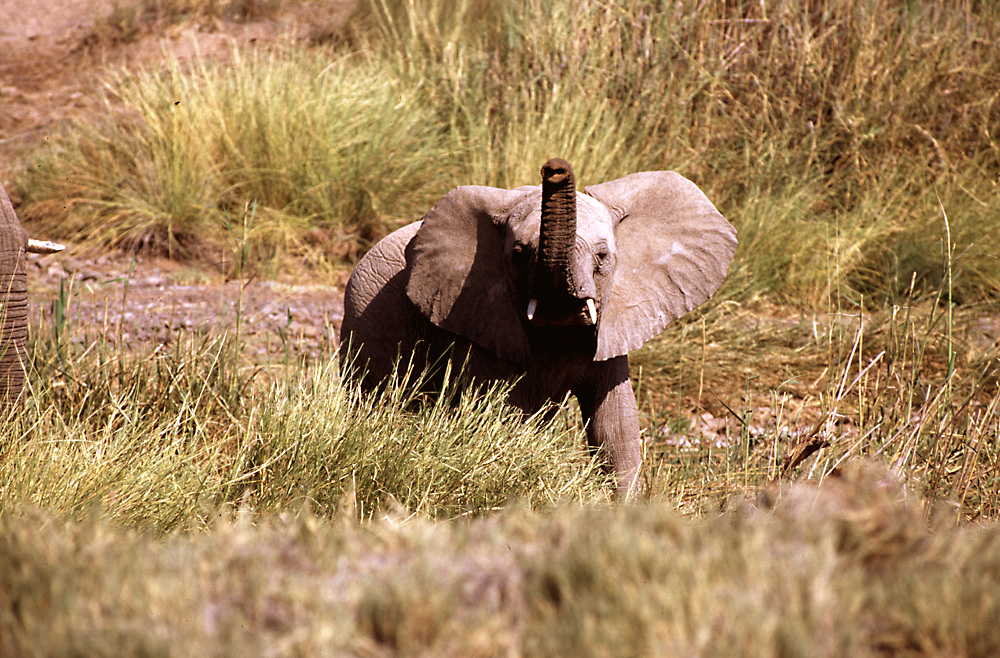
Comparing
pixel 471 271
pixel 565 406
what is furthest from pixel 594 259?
pixel 565 406

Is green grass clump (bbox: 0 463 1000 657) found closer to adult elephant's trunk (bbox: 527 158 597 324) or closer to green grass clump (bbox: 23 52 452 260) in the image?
adult elephant's trunk (bbox: 527 158 597 324)

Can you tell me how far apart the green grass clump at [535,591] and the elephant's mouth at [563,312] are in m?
1.95

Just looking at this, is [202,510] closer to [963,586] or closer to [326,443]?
[326,443]

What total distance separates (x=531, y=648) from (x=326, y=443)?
2015mm

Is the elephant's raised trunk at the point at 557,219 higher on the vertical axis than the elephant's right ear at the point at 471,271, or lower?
higher

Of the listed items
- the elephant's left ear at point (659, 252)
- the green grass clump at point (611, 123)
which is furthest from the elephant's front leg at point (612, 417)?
the green grass clump at point (611, 123)

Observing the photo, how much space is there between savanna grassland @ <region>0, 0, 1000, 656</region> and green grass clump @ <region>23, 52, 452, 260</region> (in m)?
0.03

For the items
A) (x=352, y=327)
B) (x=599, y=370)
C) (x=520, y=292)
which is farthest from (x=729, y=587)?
(x=352, y=327)

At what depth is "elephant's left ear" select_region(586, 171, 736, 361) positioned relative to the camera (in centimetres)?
360

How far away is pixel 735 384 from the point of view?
5555 mm

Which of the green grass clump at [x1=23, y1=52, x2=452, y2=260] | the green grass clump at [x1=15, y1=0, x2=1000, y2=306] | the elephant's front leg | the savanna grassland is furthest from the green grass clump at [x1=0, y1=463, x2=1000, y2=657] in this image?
the green grass clump at [x1=23, y1=52, x2=452, y2=260]

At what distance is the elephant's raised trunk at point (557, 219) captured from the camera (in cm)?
303

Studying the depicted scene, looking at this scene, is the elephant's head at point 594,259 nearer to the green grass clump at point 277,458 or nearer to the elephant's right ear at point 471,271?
the elephant's right ear at point 471,271

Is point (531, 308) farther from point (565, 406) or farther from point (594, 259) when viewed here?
point (565, 406)
